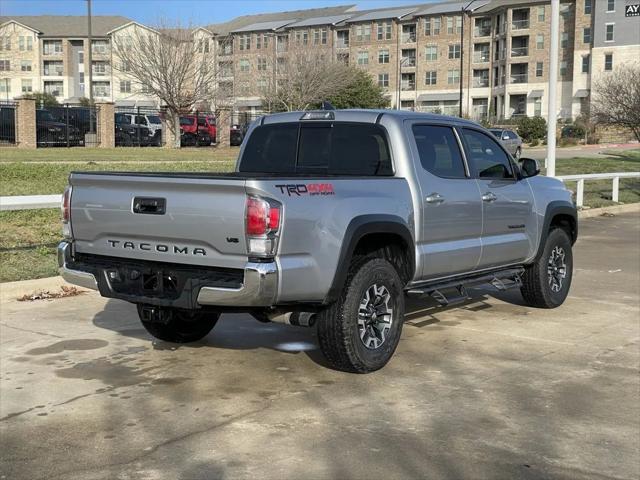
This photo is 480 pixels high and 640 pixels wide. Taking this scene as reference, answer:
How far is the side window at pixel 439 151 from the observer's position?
251 inches

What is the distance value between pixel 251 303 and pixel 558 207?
4324 mm

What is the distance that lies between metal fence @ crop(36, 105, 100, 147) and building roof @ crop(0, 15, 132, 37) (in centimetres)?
6565

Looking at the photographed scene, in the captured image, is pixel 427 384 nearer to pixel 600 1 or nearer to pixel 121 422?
pixel 121 422

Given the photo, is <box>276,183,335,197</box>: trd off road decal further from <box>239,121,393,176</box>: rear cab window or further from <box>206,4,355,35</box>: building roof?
Answer: <box>206,4,355,35</box>: building roof

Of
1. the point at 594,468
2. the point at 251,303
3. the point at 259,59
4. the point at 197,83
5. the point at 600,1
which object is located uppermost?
the point at 600,1

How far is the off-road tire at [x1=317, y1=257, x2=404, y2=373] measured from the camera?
17.9 feet

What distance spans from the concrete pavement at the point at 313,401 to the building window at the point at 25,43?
105 metres

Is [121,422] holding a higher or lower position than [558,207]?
lower

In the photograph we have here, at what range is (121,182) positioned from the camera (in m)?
5.34

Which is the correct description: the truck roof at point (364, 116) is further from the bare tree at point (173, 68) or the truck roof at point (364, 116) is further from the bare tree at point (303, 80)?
the bare tree at point (303, 80)

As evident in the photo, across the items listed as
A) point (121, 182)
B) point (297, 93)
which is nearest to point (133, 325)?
point (121, 182)

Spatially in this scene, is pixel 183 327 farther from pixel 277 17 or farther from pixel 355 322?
pixel 277 17

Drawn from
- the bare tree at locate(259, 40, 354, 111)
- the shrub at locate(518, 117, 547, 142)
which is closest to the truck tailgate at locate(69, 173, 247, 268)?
the bare tree at locate(259, 40, 354, 111)

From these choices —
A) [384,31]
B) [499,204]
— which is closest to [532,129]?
[384,31]
